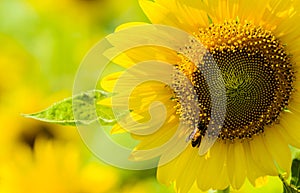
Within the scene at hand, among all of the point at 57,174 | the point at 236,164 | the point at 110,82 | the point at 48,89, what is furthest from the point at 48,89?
the point at 236,164

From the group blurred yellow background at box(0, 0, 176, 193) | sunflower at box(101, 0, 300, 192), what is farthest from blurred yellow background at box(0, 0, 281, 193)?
sunflower at box(101, 0, 300, 192)

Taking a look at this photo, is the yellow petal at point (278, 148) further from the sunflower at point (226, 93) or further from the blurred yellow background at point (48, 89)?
the blurred yellow background at point (48, 89)

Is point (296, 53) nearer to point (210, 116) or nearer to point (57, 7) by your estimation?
point (210, 116)

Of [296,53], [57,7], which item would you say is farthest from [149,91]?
[57,7]

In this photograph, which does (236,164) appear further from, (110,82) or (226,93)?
(110,82)

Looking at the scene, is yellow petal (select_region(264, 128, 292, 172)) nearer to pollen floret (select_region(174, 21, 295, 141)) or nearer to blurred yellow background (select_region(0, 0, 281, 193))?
pollen floret (select_region(174, 21, 295, 141))

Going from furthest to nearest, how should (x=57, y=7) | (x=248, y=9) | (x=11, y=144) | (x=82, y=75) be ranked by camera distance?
1. (x=57, y=7)
2. (x=11, y=144)
3. (x=82, y=75)
4. (x=248, y=9)

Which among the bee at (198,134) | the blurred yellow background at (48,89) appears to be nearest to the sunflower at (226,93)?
the bee at (198,134)
